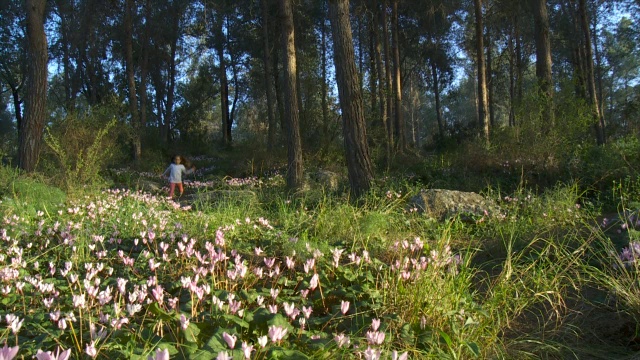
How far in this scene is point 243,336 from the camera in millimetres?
2186

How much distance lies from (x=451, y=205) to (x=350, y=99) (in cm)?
280

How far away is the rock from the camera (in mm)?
5996

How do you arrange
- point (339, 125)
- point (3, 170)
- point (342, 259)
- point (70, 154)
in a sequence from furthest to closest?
point (339, 125) → point (70, 154) → point (3, 170) → point (342, 259)

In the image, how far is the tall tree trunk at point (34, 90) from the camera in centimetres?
1030

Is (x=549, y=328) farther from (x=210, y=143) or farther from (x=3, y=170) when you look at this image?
(x=210, y=143)

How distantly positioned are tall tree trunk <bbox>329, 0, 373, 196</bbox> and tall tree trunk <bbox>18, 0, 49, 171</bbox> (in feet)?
23.2

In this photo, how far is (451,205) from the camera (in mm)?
6340

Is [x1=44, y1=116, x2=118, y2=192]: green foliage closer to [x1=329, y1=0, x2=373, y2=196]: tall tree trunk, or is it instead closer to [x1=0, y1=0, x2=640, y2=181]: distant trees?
[x1=0, y1=0, x2=640, y2=181]: distant trees

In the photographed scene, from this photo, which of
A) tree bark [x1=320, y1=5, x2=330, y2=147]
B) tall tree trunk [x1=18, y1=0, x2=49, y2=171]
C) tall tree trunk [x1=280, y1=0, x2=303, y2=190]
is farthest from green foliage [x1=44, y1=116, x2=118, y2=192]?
tree bark [x1=320, y1=5, x2=330, y2=147]

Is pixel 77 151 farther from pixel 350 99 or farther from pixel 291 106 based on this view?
pixel 350 99

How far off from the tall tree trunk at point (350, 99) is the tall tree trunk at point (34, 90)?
7.06 meters

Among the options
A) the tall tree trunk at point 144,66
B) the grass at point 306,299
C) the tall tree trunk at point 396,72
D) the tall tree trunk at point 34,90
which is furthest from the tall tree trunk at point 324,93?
the grass at point 306,299

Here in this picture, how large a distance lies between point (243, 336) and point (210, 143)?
26706 millimetres

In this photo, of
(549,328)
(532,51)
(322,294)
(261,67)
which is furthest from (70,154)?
(532,51)
